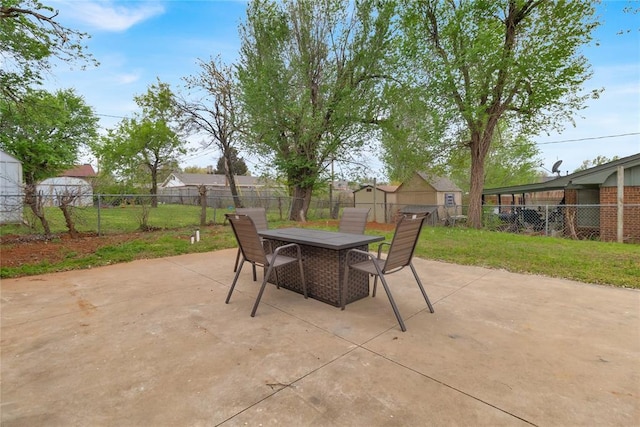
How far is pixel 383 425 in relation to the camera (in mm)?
1381

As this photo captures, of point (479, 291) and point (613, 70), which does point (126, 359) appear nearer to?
point (479, 291)

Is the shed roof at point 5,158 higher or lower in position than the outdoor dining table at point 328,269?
higher

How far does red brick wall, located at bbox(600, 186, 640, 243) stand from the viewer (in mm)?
8320

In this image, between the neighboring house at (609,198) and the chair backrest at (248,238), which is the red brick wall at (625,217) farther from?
the chair backrest at (248,238)

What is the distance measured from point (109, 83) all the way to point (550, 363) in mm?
13403

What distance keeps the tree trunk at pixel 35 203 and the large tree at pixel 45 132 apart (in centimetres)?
228

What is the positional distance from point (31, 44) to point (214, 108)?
8.37m

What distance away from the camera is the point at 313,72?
37.5 feet

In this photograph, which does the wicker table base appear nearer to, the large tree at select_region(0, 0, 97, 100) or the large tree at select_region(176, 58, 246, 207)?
the large tree at select_region(0, 0, 97, 100)

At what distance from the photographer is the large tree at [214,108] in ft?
45.1

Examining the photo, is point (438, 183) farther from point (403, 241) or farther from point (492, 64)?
point (403, 241)

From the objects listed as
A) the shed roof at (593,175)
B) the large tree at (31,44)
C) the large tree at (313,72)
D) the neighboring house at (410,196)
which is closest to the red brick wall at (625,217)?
the shed roof at (593,175)

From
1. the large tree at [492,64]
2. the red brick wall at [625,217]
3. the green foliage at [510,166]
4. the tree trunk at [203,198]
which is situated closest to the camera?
the red brick wall at [625,217]

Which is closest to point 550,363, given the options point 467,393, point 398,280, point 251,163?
point 467,393
